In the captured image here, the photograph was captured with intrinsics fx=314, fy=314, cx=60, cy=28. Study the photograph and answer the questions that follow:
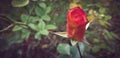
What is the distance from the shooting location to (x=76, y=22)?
910 millimetres

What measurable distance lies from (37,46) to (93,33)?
0.82 feet

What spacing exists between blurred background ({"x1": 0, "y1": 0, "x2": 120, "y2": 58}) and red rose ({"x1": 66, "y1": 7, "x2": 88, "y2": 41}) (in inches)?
11.9

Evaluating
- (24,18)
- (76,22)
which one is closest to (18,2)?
(24,18)

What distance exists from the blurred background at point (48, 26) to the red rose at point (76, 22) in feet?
0.99

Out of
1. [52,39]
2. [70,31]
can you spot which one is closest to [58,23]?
[52,39]

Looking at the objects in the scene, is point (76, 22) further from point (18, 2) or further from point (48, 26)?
point (18, 2)

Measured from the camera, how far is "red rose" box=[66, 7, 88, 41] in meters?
0.90

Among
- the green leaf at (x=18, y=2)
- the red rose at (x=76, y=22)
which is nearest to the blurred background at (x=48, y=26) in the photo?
the green leaf at (x=18, y=2)

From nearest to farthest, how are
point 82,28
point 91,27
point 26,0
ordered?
point 82,28
point 26,0
point 91,27

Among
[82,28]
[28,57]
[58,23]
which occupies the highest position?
[82,28]

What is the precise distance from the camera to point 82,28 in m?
0.92

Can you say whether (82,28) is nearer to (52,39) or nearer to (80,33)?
(80,33)

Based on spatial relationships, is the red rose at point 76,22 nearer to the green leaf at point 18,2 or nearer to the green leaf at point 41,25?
the green leaf at point 41,25

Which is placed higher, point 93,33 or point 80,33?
point 80,33
